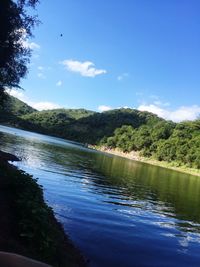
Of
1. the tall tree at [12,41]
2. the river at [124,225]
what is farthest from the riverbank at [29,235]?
the tall tree at [12,41]

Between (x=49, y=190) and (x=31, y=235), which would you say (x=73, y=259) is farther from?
(x=49, y=190)

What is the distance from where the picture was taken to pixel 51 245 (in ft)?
53.7

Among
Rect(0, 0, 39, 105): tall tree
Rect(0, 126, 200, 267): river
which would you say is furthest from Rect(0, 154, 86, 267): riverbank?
Rect(0, 0, 39, 105): tall tree

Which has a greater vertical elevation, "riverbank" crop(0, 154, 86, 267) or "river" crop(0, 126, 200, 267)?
"riverbank" crop(0, 154, 86, 267)

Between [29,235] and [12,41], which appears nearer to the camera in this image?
[29,235]

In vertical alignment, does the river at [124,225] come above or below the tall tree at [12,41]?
below

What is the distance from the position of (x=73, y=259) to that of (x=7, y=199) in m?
4.55

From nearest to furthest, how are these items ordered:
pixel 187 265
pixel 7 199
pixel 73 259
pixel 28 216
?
pixel 28 216, pixel 73 259, pixel 7 199, pixel 187 265

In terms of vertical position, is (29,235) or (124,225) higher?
(29,235)

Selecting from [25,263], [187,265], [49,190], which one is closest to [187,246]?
[187,265]

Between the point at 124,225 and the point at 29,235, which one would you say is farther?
the point at 124,225

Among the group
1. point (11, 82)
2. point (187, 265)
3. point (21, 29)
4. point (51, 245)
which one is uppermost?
point (21, 29)

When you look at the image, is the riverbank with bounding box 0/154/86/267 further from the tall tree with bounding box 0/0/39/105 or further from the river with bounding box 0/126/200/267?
the tall tree with bounding box 0/0/39/105

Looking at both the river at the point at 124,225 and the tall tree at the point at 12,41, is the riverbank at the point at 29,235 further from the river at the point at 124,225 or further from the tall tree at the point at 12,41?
the tall tree at the point at 12,41
